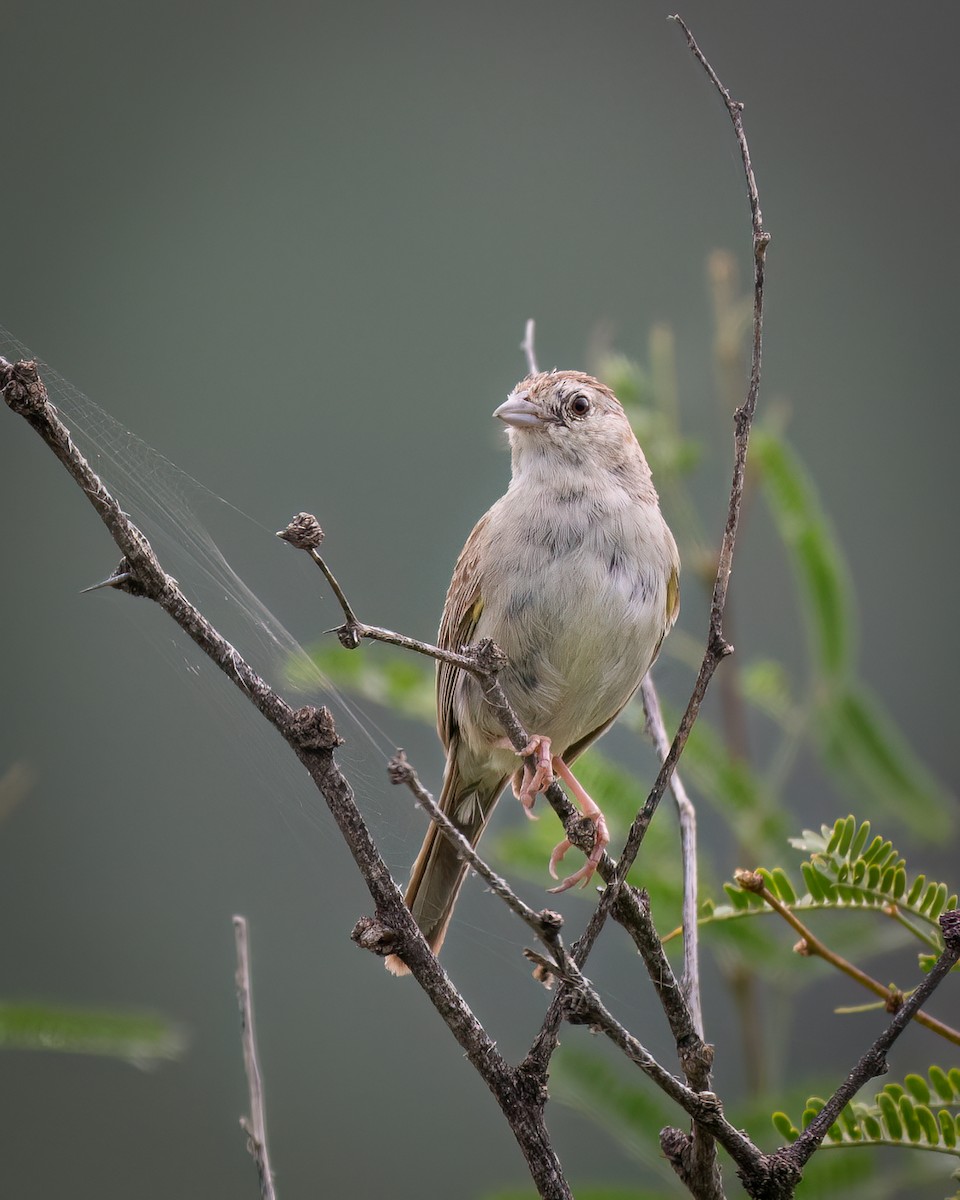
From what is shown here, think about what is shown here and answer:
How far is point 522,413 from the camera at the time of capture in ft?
10.8

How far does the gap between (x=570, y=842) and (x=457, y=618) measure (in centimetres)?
98

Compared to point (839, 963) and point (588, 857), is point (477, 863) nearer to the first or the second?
point (839, 963)

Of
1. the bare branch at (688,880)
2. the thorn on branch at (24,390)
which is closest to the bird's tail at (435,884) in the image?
the bare branch at (688,880)

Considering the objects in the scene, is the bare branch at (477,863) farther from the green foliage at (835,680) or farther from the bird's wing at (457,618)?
the green foliage at (835,680)

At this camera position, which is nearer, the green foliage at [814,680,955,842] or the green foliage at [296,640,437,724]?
the green foliage at [296,640,437,724]

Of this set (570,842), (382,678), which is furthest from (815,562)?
(570,842)

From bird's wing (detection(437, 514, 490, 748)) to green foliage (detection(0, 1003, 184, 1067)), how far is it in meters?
1.01

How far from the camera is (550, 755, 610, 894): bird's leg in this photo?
2243 mm

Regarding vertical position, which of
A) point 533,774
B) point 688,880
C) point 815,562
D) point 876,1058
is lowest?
point 876,1058

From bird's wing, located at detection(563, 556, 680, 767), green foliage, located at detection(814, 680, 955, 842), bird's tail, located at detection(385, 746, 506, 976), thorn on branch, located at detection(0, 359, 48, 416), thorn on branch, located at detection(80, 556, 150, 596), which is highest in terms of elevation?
green foliage, located at detection(814, 680, 955, 842)

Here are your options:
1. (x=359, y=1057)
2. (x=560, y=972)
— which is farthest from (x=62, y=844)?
(x=560, y=972)

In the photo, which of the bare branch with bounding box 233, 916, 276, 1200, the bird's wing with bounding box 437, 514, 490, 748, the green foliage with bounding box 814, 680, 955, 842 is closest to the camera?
the bare branch with bounding box 233, 916, 276, 1200

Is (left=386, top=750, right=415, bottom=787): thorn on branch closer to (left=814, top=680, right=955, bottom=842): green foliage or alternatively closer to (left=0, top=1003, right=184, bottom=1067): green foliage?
(left=0, top=1003, right=184, bottom=1067): green foliage

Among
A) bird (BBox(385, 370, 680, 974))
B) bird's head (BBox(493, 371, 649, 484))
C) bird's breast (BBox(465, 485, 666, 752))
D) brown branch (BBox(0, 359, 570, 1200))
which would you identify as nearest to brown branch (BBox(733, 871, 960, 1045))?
brown branch (BBox(0, 359, 570, 1200))
